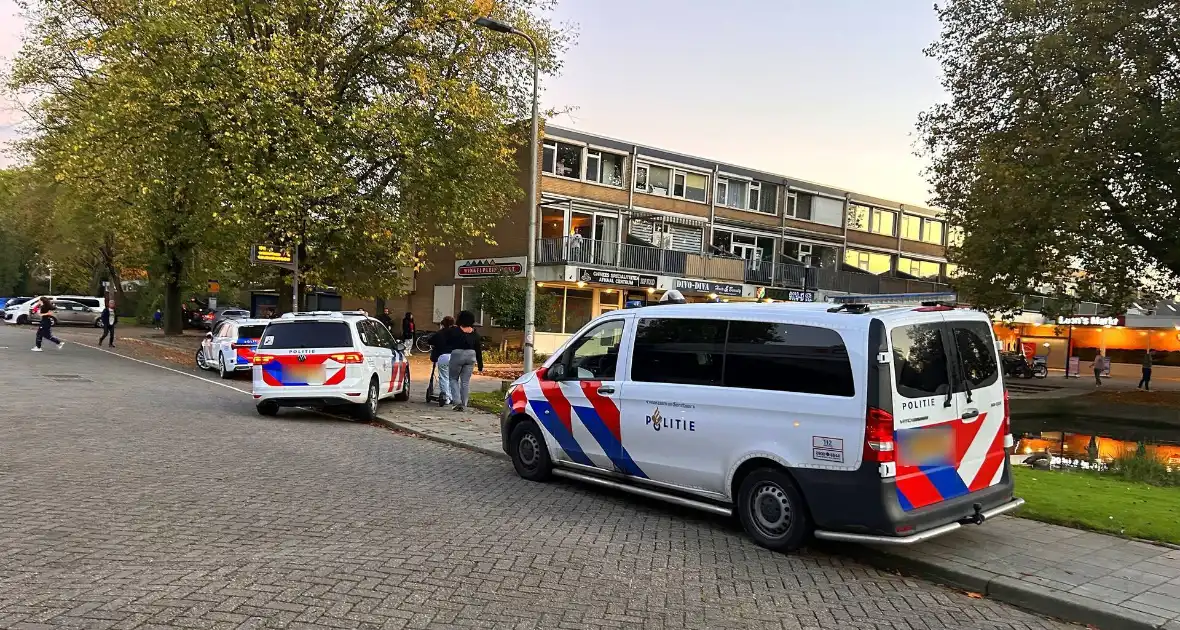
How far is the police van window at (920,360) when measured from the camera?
553cm

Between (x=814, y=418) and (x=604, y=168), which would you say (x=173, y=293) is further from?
(x=814, y=418)

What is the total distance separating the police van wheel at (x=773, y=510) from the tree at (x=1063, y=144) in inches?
669

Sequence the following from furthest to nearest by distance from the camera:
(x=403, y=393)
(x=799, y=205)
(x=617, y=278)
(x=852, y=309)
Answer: (x=799, y=205), (x=617, y=278), (x=403, y=393), (x=852, y=309)

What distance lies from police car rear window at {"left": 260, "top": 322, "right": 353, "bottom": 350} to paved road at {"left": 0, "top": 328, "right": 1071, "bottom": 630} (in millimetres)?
3316

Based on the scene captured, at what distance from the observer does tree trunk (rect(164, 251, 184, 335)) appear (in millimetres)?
33597

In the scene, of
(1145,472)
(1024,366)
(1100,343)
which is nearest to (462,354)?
(1145,472)

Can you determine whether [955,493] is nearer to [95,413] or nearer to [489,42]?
[95,413]

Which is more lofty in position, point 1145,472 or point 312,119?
point 312,119

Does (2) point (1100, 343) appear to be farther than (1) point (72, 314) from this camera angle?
Yes

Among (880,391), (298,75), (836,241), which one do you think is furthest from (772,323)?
(836,241)

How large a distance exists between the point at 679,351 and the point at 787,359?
112cm

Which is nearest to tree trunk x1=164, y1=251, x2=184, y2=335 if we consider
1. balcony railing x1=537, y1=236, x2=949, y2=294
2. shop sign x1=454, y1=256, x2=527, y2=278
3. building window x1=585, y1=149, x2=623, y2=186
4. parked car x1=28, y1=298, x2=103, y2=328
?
parked car x1=28, y1=298, x2=103, y2=328

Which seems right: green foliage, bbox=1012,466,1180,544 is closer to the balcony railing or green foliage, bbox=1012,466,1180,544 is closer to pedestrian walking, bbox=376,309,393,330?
the balcony railing

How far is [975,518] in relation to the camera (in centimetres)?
590
